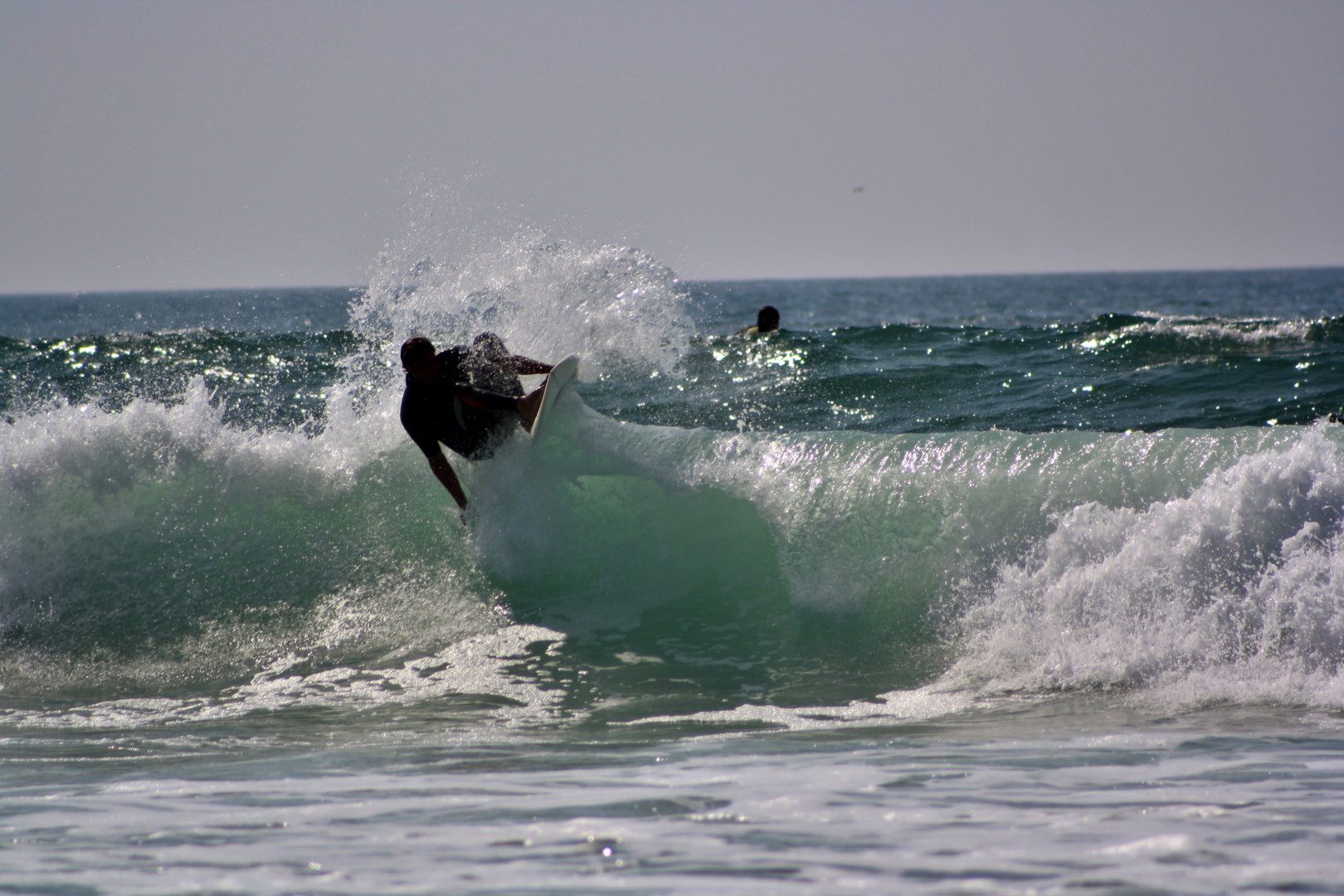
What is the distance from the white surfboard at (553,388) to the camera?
585 centimetres

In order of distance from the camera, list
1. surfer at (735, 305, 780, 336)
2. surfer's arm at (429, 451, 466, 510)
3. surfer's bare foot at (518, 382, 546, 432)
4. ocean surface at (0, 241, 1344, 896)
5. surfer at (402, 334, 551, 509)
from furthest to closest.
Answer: surfer at (735, 305, 780, 336)
surfer's bare foot at (518, 382, 546, 432)
surfer's arm at (429, 451, 466, 510)
surfer at (402, 334, 551, 509)
ocean surface at (0, 241, 1344, 896)

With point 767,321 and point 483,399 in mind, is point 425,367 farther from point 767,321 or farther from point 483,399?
point 767,321

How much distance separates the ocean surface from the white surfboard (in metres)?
0.12

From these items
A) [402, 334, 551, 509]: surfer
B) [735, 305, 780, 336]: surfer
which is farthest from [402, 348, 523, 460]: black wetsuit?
[735, 305, 780, 336]: surfer

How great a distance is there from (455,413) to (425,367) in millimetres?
357

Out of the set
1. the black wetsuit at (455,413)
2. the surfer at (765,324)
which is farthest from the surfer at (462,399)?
the surfer at (765,324)

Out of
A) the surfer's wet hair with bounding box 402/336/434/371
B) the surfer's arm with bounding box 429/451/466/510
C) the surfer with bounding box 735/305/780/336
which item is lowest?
the surfer's arm with bounding box 429/451/466/510

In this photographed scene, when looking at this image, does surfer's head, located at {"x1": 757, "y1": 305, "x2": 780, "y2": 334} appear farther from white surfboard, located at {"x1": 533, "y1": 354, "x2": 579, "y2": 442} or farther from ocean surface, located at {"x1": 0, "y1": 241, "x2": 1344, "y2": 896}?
white surfboard, located at {"x1": 533, "y1": 354, "x2": 579, "y2": 442}

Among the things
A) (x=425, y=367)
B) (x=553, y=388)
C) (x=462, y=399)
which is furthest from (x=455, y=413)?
(x=553, y=388)

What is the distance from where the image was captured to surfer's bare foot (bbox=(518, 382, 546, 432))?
5.96m

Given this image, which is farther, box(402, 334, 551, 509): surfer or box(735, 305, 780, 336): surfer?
box(735, 305, 780, 336): surfer

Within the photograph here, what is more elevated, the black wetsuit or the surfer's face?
the surfer's face

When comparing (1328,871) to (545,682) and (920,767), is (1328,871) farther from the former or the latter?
(545,682)

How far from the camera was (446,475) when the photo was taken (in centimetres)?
580
